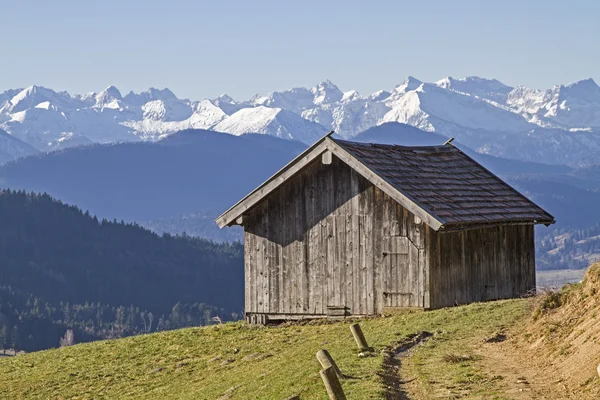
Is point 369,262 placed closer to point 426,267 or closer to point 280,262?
point 426,267

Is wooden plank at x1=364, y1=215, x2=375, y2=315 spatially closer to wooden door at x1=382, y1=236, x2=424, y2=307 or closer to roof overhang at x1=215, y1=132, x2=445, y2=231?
wooden door at x1=382, y1=236, x2=424, y2=307

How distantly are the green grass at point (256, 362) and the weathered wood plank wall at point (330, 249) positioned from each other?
1.23 metres

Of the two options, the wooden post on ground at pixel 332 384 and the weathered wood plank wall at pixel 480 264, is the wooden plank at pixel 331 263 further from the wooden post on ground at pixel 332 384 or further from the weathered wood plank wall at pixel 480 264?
the wooden post on ground at pixel 332 384

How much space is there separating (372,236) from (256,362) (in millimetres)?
8341

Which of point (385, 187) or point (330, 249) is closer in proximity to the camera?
point (385, 187)

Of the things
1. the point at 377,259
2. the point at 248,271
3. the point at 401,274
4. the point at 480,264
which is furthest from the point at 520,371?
the point at 248,271

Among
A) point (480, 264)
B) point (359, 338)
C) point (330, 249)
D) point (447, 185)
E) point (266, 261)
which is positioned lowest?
point (359, 338)

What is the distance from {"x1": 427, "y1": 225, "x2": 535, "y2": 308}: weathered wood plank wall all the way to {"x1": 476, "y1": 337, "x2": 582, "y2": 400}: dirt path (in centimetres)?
1084

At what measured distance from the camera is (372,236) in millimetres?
36188

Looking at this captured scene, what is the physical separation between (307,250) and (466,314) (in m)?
8.78

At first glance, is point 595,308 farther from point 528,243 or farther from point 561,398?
point 528,243

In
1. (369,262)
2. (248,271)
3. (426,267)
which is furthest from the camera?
(248,271)

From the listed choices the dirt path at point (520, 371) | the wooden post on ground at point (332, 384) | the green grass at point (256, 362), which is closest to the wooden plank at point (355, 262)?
the green grass at point (256, 362)

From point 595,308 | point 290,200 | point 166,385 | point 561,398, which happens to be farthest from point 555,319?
point 290,200
